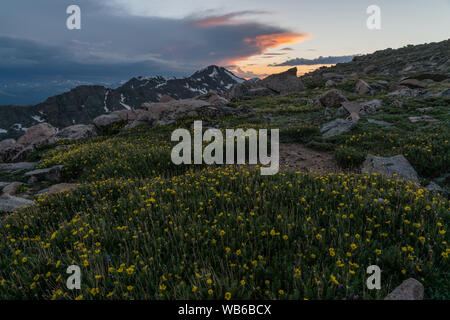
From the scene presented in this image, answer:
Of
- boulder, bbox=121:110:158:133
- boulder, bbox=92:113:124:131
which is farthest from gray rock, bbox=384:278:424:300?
boulder, bbox=92:113:124:131

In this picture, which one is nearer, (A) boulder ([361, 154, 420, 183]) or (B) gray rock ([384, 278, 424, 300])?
(B) gray rock ([384, 278, 424, 300])

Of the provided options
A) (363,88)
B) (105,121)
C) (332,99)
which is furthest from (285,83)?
(105,121)

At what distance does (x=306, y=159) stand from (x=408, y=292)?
8.59 m

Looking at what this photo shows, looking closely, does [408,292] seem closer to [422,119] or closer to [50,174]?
[50,174]

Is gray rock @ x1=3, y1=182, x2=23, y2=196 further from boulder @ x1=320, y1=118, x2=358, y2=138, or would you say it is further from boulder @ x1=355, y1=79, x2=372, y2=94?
boulder @ x1=355, y1=79, x2=372, y2=94

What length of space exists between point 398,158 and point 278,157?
178 inches

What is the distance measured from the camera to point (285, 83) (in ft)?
146

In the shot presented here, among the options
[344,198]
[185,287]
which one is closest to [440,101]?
[344,198]

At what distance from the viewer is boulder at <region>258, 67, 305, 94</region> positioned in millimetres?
43562

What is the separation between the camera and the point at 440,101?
18281 millimetres

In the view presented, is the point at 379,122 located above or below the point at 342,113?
below

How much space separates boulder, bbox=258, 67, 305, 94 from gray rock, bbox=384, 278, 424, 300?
4316 cm

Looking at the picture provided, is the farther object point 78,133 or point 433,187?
point 78,133
